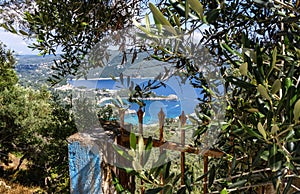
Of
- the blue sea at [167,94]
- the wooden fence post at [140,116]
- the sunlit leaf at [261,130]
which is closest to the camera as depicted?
the sunlit leaf at [261,130]

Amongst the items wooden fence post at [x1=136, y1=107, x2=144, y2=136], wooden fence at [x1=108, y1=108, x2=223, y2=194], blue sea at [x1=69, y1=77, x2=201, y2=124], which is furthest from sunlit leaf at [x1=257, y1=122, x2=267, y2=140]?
wooden fence post at [x1=136, y1=107, x2=144, y2=136]

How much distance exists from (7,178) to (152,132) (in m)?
5.54

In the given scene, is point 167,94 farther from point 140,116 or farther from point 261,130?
point 261,130

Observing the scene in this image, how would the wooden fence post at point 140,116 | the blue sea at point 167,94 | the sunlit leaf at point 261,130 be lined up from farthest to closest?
the wooden fence post at point 140,116 → the blue sea at point 167,94 → the sunlit leaf at point 261,130

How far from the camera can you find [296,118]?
43cm

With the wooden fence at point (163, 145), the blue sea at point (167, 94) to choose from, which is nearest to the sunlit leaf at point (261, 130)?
the wooden fence at point (163, 145)

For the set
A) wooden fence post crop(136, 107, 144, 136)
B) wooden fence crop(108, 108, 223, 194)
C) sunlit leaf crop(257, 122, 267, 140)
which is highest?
sunlit leaf crop(257, 122, 267, 140)

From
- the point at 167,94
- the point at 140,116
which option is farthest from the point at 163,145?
the point at 167,94

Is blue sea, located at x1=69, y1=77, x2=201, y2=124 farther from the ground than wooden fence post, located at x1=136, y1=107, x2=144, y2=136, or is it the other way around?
blue sea, located at x1=69, y1=77, x2=201, y2=124

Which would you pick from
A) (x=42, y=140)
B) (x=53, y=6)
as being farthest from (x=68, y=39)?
(x=42, y=140)

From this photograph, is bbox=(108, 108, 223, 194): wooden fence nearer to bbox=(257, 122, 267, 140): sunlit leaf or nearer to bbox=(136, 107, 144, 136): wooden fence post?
bbox=(136, 107, 144, 136): wooden fence post

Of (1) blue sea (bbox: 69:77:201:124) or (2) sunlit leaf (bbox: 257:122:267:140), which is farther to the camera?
(1) blue sea (bbox: 69:77:201:124)

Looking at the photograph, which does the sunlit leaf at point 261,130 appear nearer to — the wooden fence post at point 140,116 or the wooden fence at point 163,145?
the wooden fence at point 163,145

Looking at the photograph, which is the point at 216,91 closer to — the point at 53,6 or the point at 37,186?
the point at 53,6
